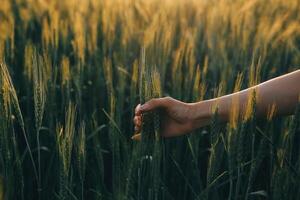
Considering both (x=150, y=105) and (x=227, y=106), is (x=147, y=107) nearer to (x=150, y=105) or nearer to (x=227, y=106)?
(x=150, y=105)

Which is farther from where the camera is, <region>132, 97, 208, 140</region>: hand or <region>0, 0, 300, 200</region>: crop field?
<region>132, 97, 208, 140</region>: hand

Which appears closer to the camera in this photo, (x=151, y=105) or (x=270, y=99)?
(x=151, y=105)

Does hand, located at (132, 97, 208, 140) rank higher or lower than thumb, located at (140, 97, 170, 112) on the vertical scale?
lower

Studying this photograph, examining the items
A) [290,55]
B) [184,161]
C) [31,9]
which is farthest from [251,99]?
[31,9]

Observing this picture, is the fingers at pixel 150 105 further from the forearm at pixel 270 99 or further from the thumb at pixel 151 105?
the forearm at pixel 270 99

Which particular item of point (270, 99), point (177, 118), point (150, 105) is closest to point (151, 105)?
point (150, 105)

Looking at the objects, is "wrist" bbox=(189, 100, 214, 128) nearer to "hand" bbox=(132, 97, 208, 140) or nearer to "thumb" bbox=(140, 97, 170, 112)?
"hand" bbox=(132, 97, 208, 140)

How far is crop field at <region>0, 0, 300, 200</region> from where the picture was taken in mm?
949

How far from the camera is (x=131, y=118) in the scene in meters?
1.34

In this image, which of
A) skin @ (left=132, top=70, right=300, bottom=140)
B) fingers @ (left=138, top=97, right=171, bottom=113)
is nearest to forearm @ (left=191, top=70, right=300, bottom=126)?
skin @ (left=132, top=70, right=300, bottom=140)

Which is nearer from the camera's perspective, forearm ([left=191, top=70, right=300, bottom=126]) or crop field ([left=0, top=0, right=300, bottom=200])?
crop field ([left=0, top=0, right=300, bottom=200])

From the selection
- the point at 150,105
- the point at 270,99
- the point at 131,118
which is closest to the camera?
the point at 150,105

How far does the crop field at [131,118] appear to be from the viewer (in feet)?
3.11

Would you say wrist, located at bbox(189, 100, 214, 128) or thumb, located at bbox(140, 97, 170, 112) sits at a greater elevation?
thumb, located at bbox(140, 97, 170, 112)
